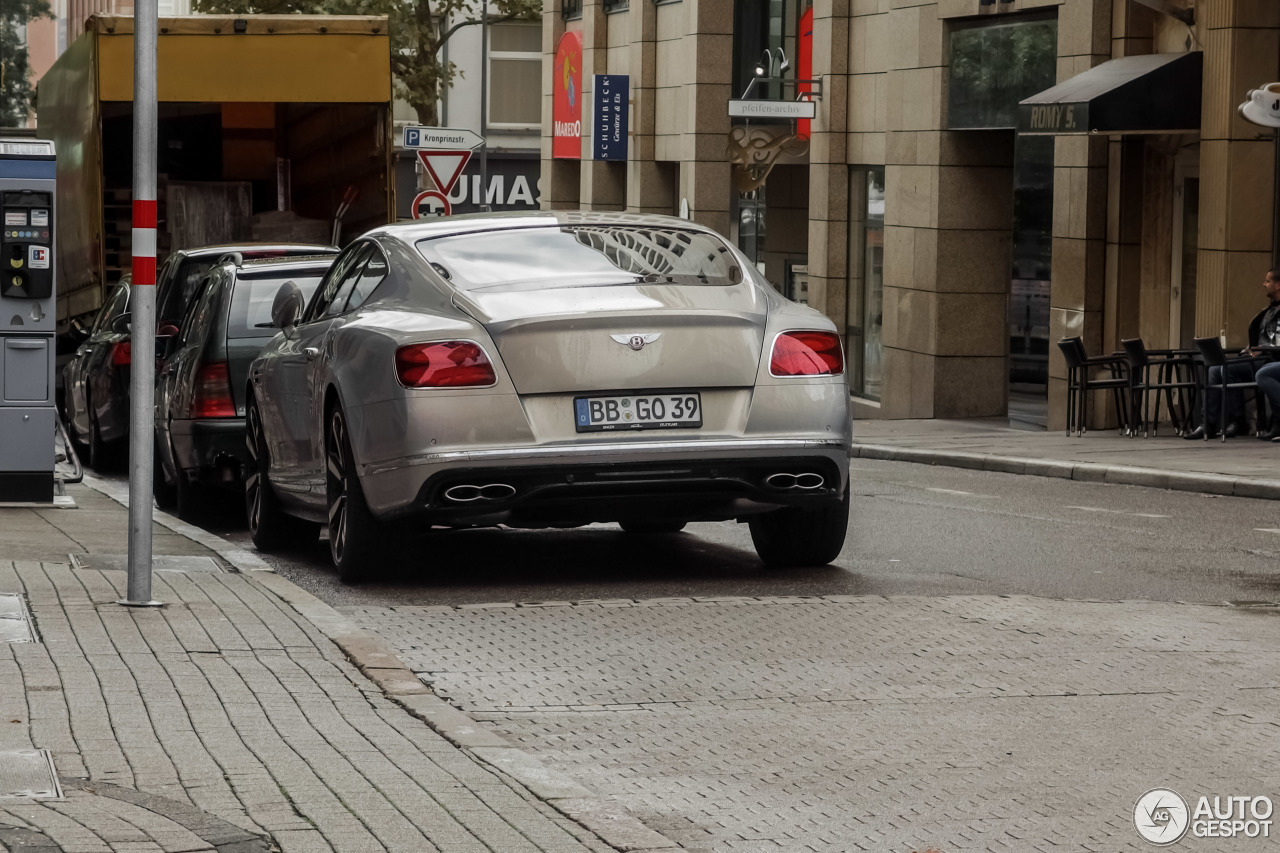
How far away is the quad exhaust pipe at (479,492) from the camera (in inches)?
354

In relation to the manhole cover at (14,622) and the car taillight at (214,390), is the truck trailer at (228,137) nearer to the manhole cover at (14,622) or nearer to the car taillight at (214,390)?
the car taillight at (214,390)

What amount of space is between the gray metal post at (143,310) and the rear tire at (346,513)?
116 cm

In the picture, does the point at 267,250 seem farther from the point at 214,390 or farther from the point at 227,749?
the point at 227,749

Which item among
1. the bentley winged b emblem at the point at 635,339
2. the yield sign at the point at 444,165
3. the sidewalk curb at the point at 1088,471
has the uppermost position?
the yield sign at the point at 444,165

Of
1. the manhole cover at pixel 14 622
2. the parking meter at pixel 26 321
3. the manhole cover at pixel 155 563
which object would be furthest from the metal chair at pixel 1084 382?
the manhole cover at pixel 14 622

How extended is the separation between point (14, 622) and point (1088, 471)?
1101 centimetres

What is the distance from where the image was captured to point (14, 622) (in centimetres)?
775

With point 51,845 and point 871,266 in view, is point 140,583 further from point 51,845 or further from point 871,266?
point 871,266

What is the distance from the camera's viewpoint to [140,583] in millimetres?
8297

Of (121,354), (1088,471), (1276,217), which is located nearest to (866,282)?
(1276,217)

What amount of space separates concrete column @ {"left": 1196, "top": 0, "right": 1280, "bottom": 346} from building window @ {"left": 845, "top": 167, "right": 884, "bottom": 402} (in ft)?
27.5

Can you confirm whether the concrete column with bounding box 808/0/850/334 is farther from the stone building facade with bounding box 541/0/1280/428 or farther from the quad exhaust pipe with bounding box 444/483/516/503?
the quad exhaust pipe with bounding box 444/483/516/503

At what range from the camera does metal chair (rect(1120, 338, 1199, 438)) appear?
792 inches

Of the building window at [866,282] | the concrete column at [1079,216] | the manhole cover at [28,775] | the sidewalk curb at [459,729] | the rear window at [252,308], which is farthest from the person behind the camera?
the building window at [866,282]
